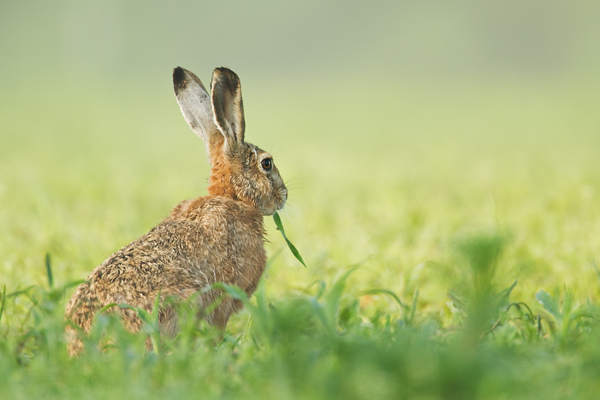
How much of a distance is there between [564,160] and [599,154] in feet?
3.08

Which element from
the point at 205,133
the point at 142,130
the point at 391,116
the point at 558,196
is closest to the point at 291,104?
the point at 391,116

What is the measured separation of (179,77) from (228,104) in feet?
1.70

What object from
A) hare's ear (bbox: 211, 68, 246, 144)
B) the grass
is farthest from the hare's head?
the grass

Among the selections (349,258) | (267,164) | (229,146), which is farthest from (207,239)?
(349,258)

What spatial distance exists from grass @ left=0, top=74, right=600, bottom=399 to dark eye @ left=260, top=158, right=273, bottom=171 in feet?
1.33

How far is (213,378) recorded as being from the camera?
268cm

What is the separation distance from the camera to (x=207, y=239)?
404 centimetres

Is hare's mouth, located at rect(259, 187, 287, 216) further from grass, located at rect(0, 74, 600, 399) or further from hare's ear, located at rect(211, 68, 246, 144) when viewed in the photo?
hare's ear, located at rect(211, 68, 246, 144)

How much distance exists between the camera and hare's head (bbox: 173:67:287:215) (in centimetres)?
443

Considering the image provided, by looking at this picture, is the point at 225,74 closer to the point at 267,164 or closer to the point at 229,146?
the point at 229,146

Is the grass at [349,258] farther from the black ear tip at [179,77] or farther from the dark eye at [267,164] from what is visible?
the black ear tip at [179,77]

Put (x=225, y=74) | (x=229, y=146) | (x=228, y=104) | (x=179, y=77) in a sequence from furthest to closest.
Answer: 1. (x=179, y=77)
2. (x=229, y=146)
3. (x=228, y=104)
4. (x=225, y=74)

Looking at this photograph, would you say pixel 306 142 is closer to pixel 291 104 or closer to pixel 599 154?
pixel 599 154

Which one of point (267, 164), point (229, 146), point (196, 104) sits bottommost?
point (267, 164)
